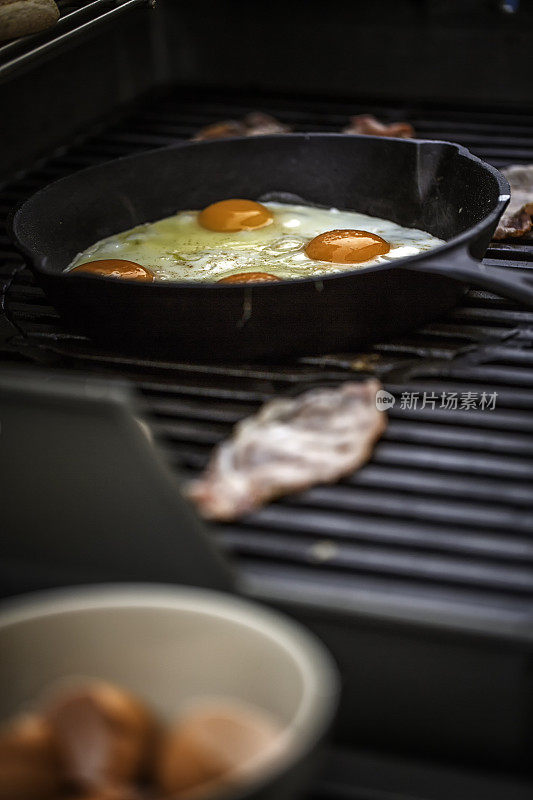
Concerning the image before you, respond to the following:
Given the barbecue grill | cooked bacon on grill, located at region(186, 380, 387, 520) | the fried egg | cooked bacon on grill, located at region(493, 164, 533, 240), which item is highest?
the fried egg

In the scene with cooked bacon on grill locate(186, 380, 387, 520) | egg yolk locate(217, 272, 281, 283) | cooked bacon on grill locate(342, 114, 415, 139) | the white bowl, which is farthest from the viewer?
cooked bacon on grill locate(342, 114, 415, 139)

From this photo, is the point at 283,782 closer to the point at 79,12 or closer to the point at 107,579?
the point at 107,579

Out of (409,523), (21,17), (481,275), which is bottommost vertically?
(409,523)

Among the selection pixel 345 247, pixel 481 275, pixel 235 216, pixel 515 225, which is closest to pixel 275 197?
pixel 235 216

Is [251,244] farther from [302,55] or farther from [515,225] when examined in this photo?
[302,55]

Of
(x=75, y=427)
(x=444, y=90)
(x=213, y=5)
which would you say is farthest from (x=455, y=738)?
(x=213, y=5)

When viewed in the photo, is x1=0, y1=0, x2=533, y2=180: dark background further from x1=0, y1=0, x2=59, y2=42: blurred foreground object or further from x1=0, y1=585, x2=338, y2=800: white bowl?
x1=0, y1=585, x2=338, y2=800: white bowl

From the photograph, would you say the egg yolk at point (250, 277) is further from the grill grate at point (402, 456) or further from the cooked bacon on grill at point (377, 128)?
the cooked bacon on grill at point (377, 128)

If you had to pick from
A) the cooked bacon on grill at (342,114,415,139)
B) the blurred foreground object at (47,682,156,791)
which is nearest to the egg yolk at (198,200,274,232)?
the cooked bacon on grill at (342,114,415,139)
